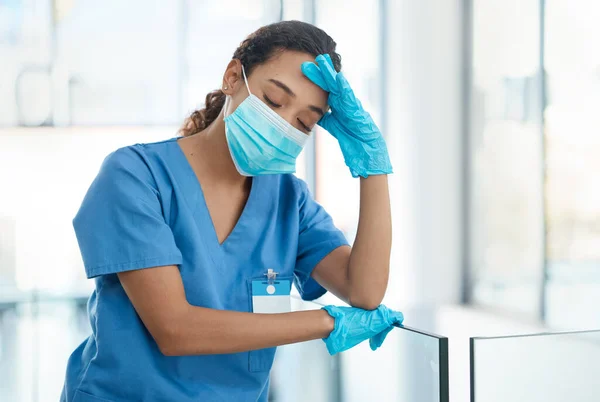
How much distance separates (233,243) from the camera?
1.17 metres

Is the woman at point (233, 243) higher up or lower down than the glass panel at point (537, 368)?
higher up

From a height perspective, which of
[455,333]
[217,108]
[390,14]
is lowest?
[455,333]

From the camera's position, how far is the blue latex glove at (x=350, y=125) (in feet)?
3.63

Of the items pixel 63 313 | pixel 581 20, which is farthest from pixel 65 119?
pixel 581 20

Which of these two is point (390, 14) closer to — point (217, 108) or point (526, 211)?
point (526, 211)

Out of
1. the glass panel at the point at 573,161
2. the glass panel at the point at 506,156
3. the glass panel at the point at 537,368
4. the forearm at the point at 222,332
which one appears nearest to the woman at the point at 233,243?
the forearm at the point at 222,332

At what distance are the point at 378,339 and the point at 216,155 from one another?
422 mm

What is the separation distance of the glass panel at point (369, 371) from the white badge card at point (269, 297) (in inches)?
3.7

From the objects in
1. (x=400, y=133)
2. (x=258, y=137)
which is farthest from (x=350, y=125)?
(x=400, y=133)

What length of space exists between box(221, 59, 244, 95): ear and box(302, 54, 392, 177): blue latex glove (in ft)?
0.51

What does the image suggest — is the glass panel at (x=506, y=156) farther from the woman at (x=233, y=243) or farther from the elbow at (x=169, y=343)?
the elbow at (x=169, y=343)

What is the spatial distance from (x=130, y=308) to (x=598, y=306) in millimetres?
1935

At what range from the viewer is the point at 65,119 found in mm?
2801

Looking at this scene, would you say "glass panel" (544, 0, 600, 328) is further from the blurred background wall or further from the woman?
the woman
